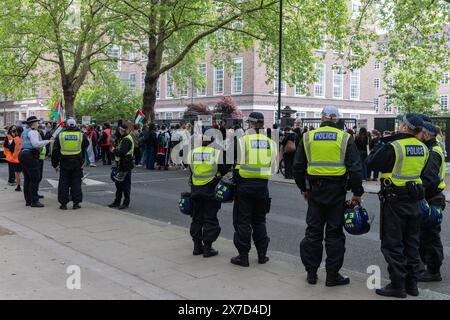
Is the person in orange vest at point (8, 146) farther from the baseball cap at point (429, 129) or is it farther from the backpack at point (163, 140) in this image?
the baseball cap at point (429, 129)

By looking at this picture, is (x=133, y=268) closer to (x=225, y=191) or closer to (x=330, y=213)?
(x=225, y=191)

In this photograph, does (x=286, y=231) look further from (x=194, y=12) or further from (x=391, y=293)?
(x=194, y=12)

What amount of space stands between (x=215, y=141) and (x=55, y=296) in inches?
118

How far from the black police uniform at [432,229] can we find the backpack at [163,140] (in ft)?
50.6

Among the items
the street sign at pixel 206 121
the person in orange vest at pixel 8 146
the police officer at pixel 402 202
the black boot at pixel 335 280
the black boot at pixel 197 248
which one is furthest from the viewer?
the street sign at pixel 206 121

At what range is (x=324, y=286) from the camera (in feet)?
18.3

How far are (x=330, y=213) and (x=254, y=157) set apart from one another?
128 cm

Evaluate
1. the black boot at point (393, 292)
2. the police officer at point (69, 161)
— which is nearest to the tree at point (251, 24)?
the police officer at point (69, 161)

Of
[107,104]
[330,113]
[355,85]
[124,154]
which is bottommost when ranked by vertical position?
[124,154]

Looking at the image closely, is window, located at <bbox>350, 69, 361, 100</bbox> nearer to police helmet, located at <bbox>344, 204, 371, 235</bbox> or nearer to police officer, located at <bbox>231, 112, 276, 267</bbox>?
police officer, located at <bbox>231, 112, 276, 267</bbox>

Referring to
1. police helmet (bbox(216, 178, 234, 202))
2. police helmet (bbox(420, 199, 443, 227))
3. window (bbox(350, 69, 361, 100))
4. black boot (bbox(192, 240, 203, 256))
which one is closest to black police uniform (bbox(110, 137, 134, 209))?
black boot (bbox(192, 240, 203, 256))

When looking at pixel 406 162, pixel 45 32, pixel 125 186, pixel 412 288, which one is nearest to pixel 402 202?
pixel 406 162

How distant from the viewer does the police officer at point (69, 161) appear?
10.9 meters

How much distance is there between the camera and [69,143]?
10.9 m
